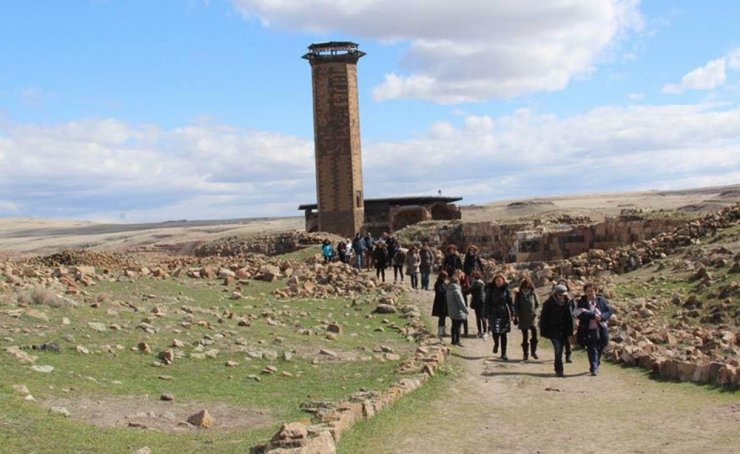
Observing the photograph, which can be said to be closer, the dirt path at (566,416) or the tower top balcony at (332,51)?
the dirt path at (566,416)

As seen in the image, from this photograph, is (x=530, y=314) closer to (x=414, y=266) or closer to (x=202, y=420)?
(x=202, y=420)

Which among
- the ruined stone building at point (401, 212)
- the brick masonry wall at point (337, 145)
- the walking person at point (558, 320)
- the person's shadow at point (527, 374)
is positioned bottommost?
the person's shadow at point (527, 374)

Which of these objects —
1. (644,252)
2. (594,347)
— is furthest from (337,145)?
(594,347)

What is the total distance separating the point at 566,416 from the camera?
11555 millimetres

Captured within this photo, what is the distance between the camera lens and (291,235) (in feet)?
170

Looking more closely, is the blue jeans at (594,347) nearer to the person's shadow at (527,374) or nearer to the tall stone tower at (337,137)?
the person's shadow at (527,374)

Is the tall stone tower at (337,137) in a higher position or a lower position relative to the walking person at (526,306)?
higher

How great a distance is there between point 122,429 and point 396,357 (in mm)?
7032

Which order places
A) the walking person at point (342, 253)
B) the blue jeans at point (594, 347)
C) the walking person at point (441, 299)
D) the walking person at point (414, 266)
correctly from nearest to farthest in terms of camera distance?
the blue jeans at point (594, 347)
the walking person at point (441, 299)
the walking person at point (414, 266)
the walking person at point (342, 253)

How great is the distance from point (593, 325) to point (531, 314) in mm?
1668

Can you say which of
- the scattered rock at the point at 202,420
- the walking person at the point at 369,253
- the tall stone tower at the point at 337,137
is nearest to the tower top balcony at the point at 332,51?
the tall stone tower at the point at 337,137

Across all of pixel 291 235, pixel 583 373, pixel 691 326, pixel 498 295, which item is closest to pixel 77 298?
pixel 498 295

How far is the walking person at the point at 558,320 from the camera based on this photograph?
14.9 meters

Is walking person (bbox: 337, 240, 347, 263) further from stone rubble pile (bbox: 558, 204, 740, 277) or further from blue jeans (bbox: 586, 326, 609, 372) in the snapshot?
blue jeans (bbox: 586, 326, 609, 372)
